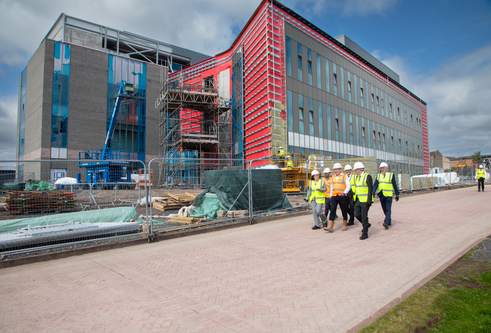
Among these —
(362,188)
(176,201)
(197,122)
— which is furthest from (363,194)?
(197,122)

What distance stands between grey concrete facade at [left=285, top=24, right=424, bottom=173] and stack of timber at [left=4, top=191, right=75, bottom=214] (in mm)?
18695

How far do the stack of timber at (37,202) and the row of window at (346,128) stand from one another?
1901 cm

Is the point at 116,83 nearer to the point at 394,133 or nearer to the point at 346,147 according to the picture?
the point at 346,147

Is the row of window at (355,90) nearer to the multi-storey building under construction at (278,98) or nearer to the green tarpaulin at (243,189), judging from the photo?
the multi-storey building under construction at (278,98)

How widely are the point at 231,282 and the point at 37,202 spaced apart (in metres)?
6.56

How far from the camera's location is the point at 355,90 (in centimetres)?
3353

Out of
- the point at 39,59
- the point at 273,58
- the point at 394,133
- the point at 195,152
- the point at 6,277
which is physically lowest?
the point at 6,277

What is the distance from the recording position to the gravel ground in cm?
491

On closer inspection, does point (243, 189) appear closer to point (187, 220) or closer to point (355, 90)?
point (187, 220)

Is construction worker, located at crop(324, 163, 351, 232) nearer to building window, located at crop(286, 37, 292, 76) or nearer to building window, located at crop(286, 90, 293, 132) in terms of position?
building window, located at crop(286, 90, 293, 132)

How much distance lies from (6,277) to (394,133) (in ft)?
146

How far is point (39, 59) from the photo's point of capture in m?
31.9

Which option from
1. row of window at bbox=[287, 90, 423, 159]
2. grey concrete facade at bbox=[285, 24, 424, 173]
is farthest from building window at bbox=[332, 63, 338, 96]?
row of window at bbox=[287, 90, 423, 159]

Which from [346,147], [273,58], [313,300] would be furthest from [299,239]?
[346,147]
